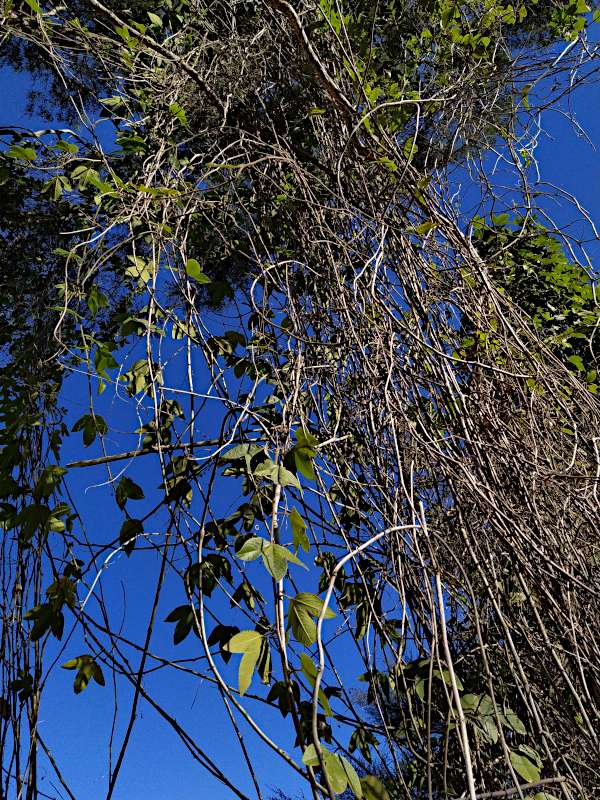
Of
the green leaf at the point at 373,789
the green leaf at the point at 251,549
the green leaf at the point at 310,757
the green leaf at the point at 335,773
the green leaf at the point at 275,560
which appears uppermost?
the green leaf at the point at 251,549

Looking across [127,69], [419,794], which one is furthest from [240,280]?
[419,794]

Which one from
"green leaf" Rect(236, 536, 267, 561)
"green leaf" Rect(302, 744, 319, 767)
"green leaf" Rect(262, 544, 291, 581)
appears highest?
"green leaf" Rect(236, 536, 267, 561)

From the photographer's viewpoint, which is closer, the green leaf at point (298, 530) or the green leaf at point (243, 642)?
the green leaf at point (243, 642)

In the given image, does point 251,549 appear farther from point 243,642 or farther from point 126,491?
point 126,491

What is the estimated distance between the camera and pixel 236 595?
46.8 inches

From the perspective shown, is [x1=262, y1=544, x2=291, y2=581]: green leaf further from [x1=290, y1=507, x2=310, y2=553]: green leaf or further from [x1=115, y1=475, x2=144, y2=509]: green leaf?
[x1=115, y1=475, x2=144, y2=509]: green leaf

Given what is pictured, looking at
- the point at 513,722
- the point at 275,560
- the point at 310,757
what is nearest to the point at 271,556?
the point at 275,560

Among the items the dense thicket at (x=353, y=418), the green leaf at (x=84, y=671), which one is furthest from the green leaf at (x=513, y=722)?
the green leaf at (x=84, y=671)

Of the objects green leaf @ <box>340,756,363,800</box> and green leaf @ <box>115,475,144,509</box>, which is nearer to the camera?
green leaf @ <box>340,756,363,800</box>

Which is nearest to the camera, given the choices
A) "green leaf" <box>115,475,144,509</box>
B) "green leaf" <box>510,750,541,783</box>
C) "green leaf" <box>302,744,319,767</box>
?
"green leaf" <box>302,744,319,767</box>

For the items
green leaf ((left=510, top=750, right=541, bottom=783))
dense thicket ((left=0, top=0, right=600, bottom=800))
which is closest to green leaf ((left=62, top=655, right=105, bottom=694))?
dense thicket ((left=0, top=0, right=600, bottom=800))

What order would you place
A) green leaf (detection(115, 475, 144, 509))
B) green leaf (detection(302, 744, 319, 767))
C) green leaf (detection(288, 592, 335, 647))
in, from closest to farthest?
green leaf (detection(302, 744, 319, 767)), green leaf (detection(288, 592, 335, 647)), green leaf (detection(115, 475, 144, 509))

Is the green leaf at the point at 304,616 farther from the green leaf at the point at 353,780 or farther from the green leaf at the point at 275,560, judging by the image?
the green leaf at the point at 353,780

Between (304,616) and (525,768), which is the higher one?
(304,616)
